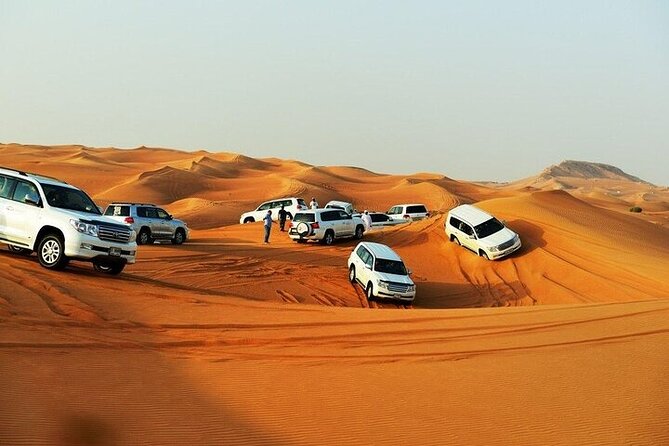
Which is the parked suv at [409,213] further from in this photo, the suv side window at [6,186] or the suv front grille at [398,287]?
the suv side window at [6,186]

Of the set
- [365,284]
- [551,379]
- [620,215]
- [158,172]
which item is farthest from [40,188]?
[158,172]

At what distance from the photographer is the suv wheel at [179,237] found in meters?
30.3

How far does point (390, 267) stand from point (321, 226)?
8868 millimetres

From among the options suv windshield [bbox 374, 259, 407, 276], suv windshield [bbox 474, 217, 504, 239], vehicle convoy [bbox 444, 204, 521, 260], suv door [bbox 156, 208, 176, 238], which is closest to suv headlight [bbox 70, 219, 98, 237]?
suv windshield [bbox 374, 259, 407, 276]

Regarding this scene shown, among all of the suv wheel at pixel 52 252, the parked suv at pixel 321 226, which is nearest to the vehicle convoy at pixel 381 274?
the parked suv at pixel 321 226

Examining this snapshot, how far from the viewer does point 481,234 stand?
28.4 metres

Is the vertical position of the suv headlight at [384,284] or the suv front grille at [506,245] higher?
the suv front grille at [506,245]

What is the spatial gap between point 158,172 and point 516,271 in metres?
52.0

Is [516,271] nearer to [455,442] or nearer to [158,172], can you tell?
[455,442]

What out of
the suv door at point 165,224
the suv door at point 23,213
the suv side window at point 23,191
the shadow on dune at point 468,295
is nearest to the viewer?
the suv door at point 23,213

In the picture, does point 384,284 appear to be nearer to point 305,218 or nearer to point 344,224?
point 305,218

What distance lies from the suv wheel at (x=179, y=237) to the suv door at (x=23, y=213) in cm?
1432

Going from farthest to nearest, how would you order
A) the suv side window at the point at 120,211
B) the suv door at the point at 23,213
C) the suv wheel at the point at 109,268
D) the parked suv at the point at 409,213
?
the parked suv at the point at 409,213 → the suv side window at the point at 120,211 → the suv wheel at the point at 109,268 → the suv door at the point at 23,213

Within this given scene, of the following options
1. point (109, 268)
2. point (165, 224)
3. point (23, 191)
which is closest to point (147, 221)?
point (165, 224)
